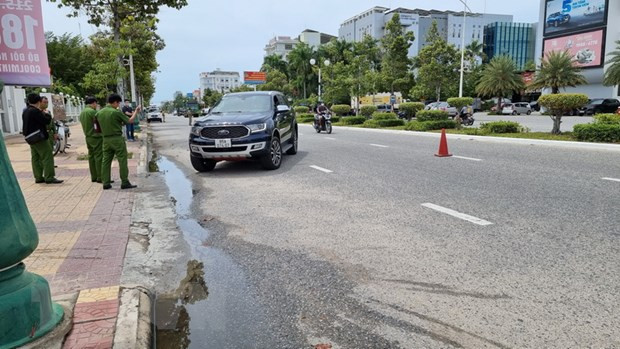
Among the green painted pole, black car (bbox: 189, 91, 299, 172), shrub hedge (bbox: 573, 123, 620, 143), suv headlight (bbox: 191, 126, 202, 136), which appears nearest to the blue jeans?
black car (bbox: 189, 91, 299, 172)

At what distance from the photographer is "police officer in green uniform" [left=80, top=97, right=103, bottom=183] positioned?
28.8 feet

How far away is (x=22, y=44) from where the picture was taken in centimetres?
567

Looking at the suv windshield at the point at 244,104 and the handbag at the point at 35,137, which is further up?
the suv windshield at the point at 244,104

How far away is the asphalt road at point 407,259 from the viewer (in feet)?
10.4

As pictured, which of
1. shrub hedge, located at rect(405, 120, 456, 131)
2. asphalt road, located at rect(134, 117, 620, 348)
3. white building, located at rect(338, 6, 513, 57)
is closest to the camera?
asphalt road, located at rect(134, 117, 620, 348)

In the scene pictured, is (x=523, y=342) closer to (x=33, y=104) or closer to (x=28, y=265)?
(x=28, y=265)

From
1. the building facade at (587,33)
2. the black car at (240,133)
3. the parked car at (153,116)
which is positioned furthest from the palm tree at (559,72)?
the parked car at (153,116)

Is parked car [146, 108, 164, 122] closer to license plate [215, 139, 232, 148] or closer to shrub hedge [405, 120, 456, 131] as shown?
shrub hedge [405, 120, 456, 131]

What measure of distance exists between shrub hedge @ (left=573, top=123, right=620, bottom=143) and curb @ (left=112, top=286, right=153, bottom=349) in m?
15.0

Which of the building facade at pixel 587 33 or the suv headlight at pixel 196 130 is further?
the building facade at pixel 587 33

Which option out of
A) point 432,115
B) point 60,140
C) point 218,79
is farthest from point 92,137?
point 218,79

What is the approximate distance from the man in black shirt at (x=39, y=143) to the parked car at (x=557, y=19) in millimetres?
58806

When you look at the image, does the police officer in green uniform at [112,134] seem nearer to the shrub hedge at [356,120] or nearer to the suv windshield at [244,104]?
the suv windshield at [244,104]

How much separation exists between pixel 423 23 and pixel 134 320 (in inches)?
3964
